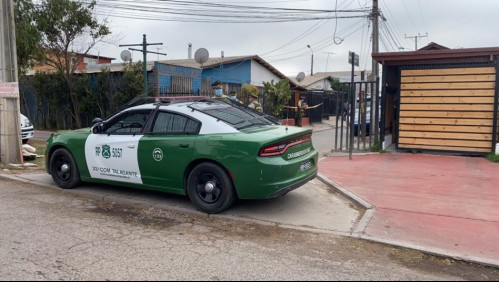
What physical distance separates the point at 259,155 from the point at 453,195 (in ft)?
12.2

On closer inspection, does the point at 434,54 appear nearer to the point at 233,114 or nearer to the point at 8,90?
the point at 233,114

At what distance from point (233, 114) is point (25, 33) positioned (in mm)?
9724

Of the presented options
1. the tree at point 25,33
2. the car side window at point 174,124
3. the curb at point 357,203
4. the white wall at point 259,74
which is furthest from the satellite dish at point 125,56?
the car side window at point 174,124

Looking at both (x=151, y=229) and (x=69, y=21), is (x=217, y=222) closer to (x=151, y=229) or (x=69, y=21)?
(x=151, y=229)

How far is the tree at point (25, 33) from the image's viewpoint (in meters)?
13.0

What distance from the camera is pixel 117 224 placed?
5543 mm

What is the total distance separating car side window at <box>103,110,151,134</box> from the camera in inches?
261

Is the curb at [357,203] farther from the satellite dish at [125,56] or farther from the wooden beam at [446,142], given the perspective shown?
the satellite dish at [125,56]

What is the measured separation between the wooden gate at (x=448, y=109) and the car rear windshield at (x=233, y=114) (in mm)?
6300

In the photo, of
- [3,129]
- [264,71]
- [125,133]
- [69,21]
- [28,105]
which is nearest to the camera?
[125,133]

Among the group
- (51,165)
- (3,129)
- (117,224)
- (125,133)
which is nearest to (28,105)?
(3,129)

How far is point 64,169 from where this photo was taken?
738cm

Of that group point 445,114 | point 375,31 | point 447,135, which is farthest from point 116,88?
point 375,31

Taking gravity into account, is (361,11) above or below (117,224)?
above
